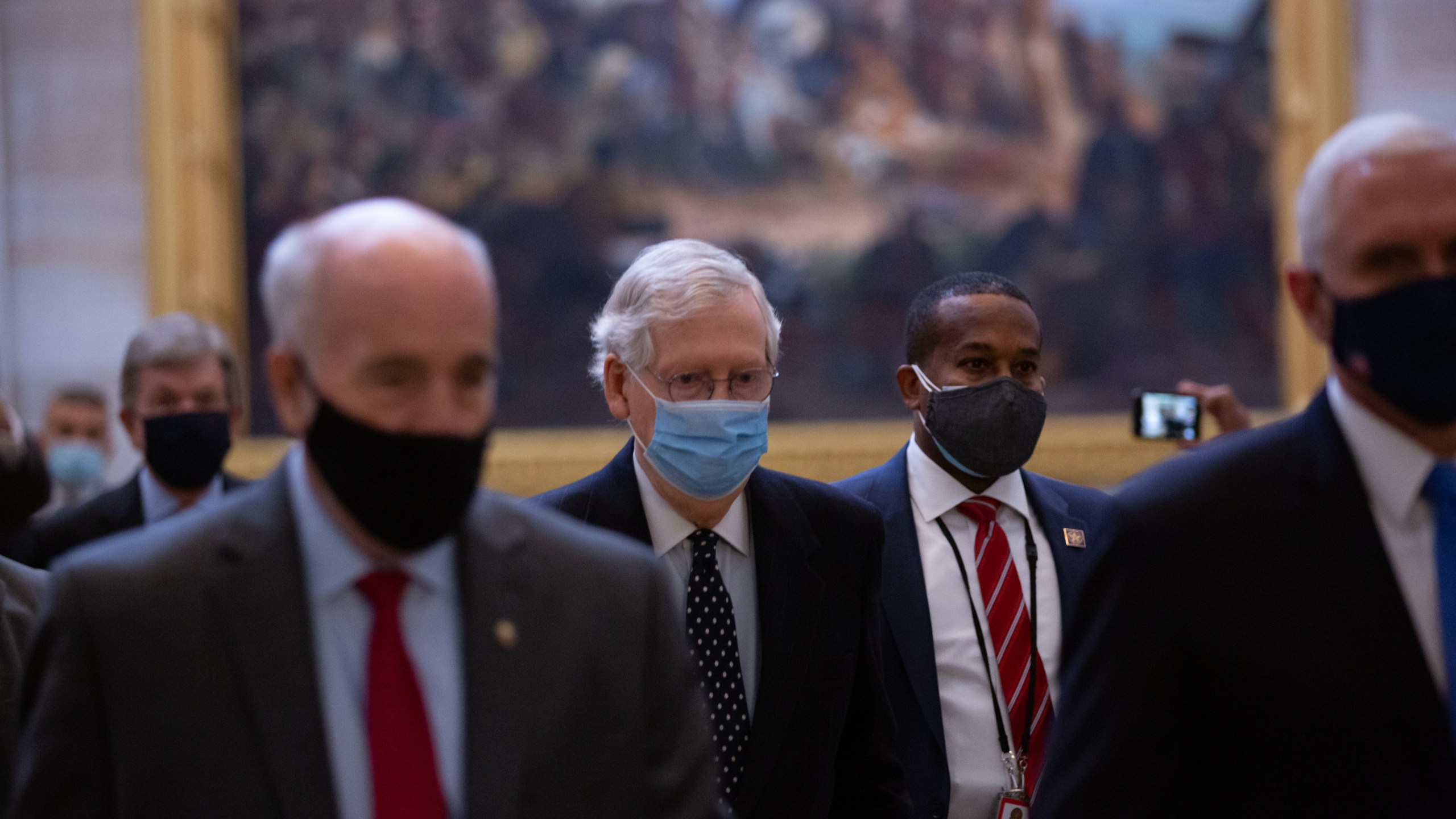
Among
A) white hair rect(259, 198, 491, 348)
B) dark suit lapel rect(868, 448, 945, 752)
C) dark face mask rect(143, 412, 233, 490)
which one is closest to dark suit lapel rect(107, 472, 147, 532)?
dark face mask rect(143, 412, 233, 490)

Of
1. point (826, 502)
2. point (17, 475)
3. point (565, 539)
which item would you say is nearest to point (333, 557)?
point (565, 539)

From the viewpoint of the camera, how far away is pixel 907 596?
12.9 feet

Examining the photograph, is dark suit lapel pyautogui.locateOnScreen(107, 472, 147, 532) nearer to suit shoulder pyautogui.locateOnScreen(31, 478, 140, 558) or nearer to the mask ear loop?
suit shoulder pyautogui.locateOnScreen(31, 478, 140, 558)

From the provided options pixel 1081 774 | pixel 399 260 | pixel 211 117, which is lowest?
pixel 1081 774

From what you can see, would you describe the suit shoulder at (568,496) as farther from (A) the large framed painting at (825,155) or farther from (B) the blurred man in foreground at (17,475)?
(A) the large framed painting at (825,155)

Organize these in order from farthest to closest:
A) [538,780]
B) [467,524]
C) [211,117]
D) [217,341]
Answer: [211,117]
[217,341]
[467,524]
[538,780]

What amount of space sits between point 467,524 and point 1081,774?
3.72 ft

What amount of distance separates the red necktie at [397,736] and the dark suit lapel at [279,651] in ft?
0.25

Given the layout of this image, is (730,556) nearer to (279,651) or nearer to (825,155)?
(279,651)

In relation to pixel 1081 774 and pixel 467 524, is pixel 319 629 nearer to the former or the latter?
pixel 467 524

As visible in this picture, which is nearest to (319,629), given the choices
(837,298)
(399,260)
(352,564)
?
(352,564)

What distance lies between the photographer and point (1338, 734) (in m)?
2.24

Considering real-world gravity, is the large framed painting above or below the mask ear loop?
above

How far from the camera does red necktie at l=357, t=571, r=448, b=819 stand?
2.05 m
